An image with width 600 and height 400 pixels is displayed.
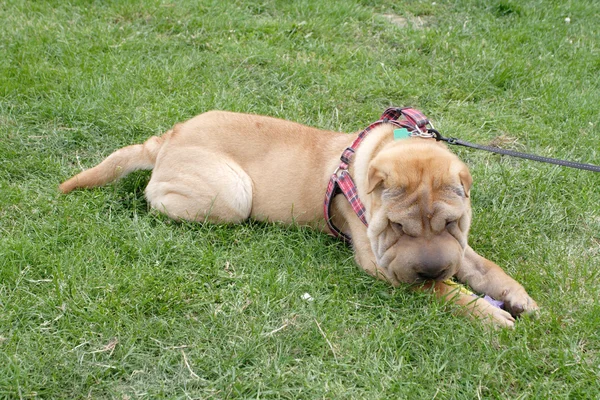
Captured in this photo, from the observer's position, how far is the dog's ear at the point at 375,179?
3.94 metres

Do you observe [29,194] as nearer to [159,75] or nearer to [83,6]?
[159,75]

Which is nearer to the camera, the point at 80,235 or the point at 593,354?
the point at 593,354

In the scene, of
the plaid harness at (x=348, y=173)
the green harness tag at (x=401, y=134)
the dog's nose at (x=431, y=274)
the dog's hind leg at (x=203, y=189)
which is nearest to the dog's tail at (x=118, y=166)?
the dog's hind leg at (x=203, y=189)

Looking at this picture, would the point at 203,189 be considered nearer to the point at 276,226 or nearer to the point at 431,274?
the point at 276,226

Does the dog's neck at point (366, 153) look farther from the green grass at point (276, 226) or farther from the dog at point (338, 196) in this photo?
the green grass at point (276, 226)

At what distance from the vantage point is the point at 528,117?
6.56 m

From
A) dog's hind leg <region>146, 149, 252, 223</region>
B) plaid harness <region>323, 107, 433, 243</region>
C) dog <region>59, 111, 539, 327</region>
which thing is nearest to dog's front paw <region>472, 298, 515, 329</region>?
dog <region>59, 111, 539, 327</region>

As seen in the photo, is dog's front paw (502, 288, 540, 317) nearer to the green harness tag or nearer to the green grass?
the green grass

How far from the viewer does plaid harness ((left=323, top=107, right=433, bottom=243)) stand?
4.45 meters

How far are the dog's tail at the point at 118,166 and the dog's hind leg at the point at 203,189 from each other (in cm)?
33

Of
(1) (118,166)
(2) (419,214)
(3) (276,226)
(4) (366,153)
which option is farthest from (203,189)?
(2) (419,214)

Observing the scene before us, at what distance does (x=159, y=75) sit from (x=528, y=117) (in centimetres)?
381

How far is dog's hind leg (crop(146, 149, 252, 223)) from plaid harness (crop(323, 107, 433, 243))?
0.67 metres

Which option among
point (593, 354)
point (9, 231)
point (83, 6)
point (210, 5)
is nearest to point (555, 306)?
point (593, 354)
